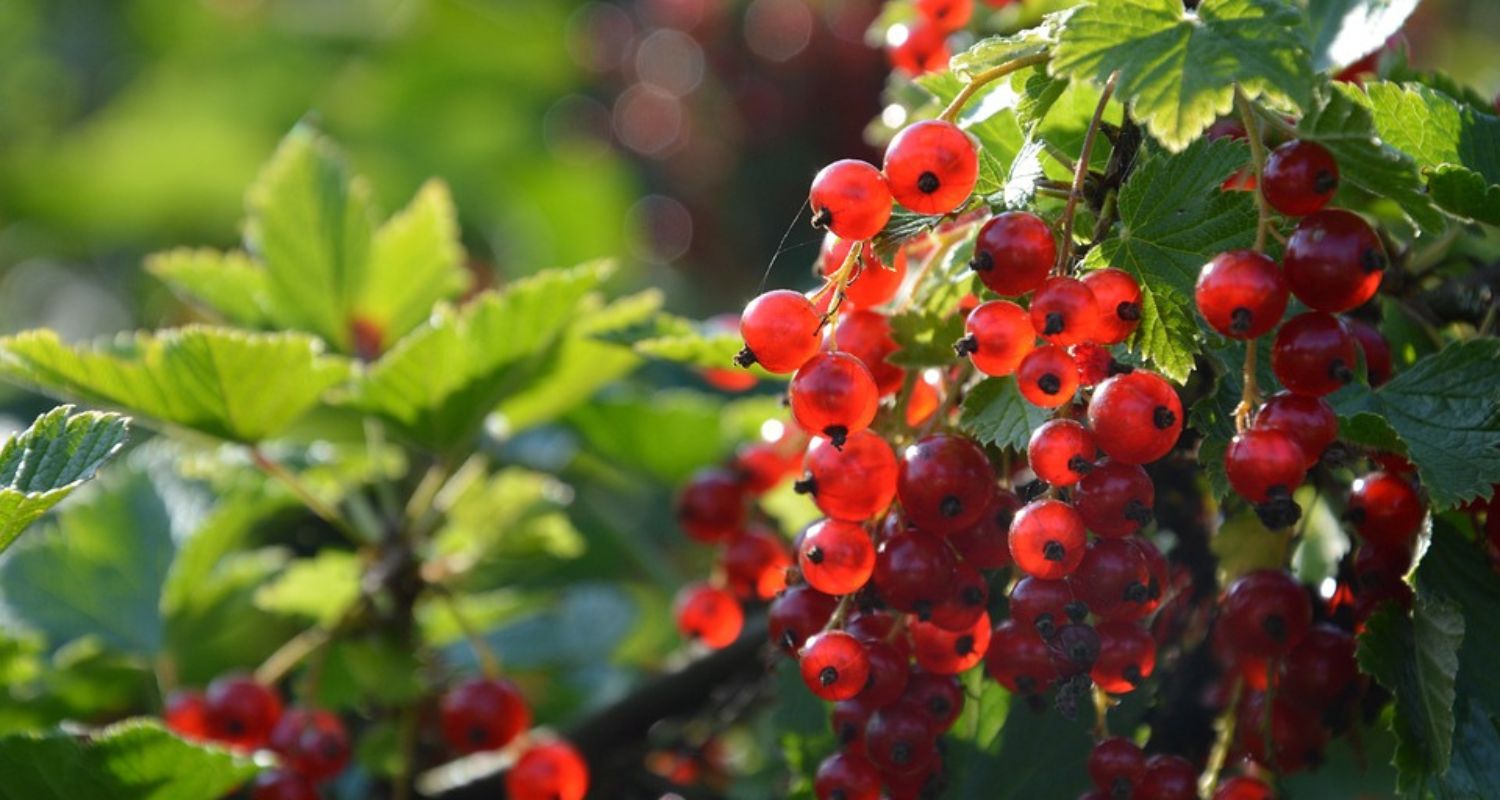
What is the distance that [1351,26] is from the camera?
4.27 ft

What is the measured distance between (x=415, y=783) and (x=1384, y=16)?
1.35m

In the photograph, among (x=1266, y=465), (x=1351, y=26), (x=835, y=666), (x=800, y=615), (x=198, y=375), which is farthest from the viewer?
(x=198, y=375)

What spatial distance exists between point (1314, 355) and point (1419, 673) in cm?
27

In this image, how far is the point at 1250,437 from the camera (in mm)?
996

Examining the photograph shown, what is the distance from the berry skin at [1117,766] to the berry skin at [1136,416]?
0.28 meters

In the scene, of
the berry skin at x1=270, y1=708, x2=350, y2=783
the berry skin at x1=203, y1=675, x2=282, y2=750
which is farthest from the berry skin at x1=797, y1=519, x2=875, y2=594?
the berry skin at x1=203, y1=675, x2=282, y2=750

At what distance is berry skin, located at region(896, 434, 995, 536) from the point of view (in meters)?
1.08

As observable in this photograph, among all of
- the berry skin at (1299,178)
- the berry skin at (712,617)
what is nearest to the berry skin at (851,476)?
the berry skin at (1299,178)

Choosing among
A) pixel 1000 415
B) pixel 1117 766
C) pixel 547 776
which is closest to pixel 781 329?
pixel 1000 415

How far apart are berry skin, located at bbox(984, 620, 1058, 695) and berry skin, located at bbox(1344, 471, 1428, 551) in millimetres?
263

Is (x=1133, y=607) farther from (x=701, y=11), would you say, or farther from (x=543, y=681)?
(x=701, y=11)

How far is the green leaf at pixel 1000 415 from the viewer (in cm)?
107

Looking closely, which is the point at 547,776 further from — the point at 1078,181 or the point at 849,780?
the point at 1078,181

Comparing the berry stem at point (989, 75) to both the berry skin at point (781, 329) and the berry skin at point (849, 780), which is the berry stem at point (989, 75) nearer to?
the berry skin at point (781, 329)
